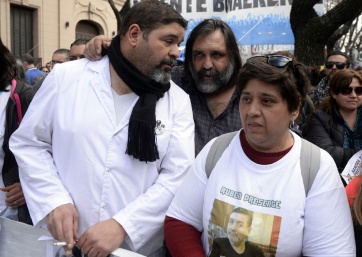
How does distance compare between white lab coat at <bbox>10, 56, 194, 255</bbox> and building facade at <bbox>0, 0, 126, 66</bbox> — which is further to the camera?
building facade at <bbox>0, 0, 126, 66</bbox>

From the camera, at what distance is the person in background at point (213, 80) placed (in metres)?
2.53

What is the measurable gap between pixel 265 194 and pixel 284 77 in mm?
448

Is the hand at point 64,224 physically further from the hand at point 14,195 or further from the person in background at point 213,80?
the person in background at point 213,80

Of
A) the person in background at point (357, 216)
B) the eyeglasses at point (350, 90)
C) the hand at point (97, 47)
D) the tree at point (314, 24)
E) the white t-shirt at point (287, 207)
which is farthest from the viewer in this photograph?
the tree at point (314, 24)

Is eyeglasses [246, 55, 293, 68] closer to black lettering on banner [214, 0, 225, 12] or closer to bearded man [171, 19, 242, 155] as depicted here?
bearded man [171, 19, 242, 155]

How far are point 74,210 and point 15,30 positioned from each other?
1632cm

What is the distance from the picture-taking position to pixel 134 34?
2.26 metres

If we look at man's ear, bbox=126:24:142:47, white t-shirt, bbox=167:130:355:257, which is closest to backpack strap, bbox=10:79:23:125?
man's ear, bbox=126:24:142:47

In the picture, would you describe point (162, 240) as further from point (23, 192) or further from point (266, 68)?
point (266, 68)

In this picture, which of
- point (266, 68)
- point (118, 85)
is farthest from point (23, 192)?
point (266, 68)

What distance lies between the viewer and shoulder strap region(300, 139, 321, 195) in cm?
169

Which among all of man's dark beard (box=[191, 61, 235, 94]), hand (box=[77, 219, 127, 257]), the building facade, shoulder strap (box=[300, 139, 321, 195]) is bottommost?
hand (box=[77, 219, 127, 257])

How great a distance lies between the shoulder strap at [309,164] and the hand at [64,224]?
1.00 meters

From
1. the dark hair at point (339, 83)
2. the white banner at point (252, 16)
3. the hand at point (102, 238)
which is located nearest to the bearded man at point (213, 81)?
the hand at point (102, 238)
